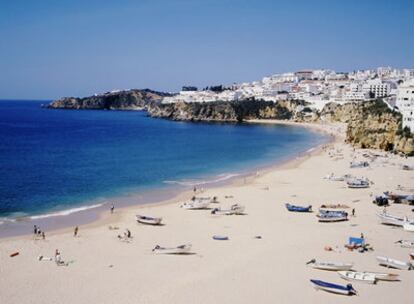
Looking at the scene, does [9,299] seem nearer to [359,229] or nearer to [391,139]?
[359,229]

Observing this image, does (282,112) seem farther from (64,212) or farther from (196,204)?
(64,212)

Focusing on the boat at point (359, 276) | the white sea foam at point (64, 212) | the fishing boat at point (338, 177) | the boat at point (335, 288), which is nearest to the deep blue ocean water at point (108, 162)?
the white sea foam at point (64, 212)

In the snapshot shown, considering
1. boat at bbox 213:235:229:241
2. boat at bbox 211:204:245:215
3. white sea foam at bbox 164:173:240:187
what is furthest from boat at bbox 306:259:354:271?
white sea foam at bbox 164:173:240:187

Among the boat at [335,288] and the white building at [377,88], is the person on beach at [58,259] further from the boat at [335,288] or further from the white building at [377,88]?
the white building at [377,88]

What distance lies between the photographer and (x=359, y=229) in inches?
871

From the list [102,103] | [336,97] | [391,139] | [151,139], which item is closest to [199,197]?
[391,139]

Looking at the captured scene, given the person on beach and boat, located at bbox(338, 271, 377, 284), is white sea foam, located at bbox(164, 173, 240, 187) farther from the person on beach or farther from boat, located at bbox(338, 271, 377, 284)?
boat, located at bbox(338, 271, 377, 284)

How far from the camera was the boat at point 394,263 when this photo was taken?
54.9 feet

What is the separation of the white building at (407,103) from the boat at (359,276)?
34.7m

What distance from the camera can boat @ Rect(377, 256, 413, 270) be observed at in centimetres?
1673

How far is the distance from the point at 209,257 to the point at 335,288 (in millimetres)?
5139

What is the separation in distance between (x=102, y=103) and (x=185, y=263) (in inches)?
6441

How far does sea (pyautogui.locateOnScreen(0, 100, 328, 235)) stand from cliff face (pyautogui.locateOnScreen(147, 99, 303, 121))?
43.6m

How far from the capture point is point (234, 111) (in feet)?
379
